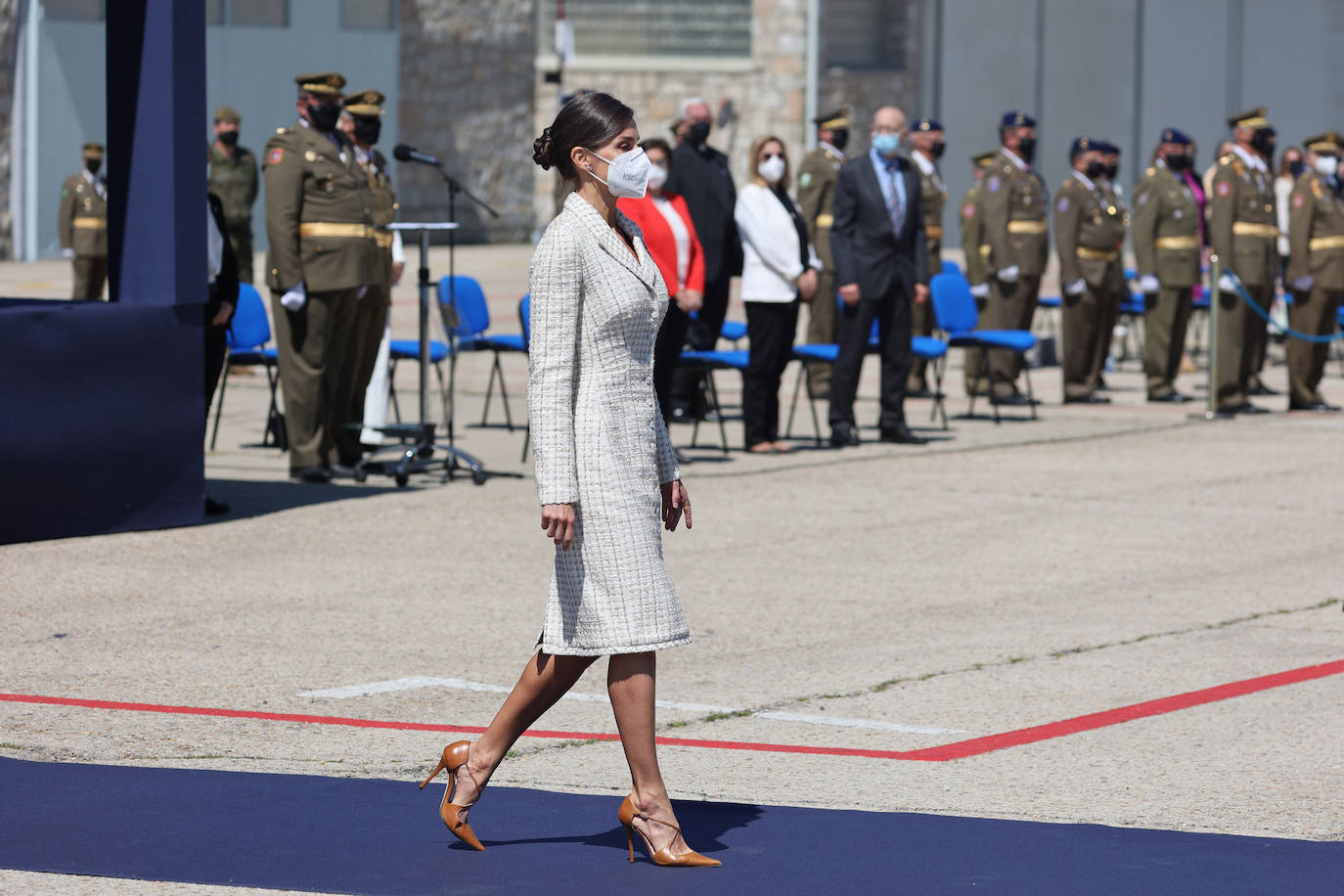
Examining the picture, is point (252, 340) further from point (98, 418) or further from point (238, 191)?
point (238, 191)

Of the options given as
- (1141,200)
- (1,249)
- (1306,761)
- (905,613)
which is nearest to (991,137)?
(1,249)

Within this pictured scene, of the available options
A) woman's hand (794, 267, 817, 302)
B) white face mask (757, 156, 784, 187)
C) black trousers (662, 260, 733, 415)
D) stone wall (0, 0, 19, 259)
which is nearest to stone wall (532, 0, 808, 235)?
stone wall (0, 0, 19, 259)

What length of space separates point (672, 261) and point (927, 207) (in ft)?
19.7

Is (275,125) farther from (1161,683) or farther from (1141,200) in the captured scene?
(1161,683)

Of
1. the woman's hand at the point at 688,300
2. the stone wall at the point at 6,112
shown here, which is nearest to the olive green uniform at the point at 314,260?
the woman's hand at the point at 688,300

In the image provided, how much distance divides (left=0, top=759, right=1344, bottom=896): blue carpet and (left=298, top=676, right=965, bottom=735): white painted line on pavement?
3.90 ft

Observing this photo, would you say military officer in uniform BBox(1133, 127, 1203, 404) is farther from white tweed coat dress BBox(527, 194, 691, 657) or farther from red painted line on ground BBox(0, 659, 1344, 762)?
white tweed coat dress BBox(527, 194, 691, 657)

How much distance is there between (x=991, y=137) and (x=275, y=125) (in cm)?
1274

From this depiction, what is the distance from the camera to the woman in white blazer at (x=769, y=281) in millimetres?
13672

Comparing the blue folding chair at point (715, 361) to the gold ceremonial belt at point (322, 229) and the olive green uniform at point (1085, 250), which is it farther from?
the olive green uniform at point (1085, 250)

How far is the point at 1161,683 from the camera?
7594 mm

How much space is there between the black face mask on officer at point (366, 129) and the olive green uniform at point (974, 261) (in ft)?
19.8

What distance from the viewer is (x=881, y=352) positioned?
14.3 m

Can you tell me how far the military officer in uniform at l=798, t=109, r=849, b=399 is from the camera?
55.4 feet
